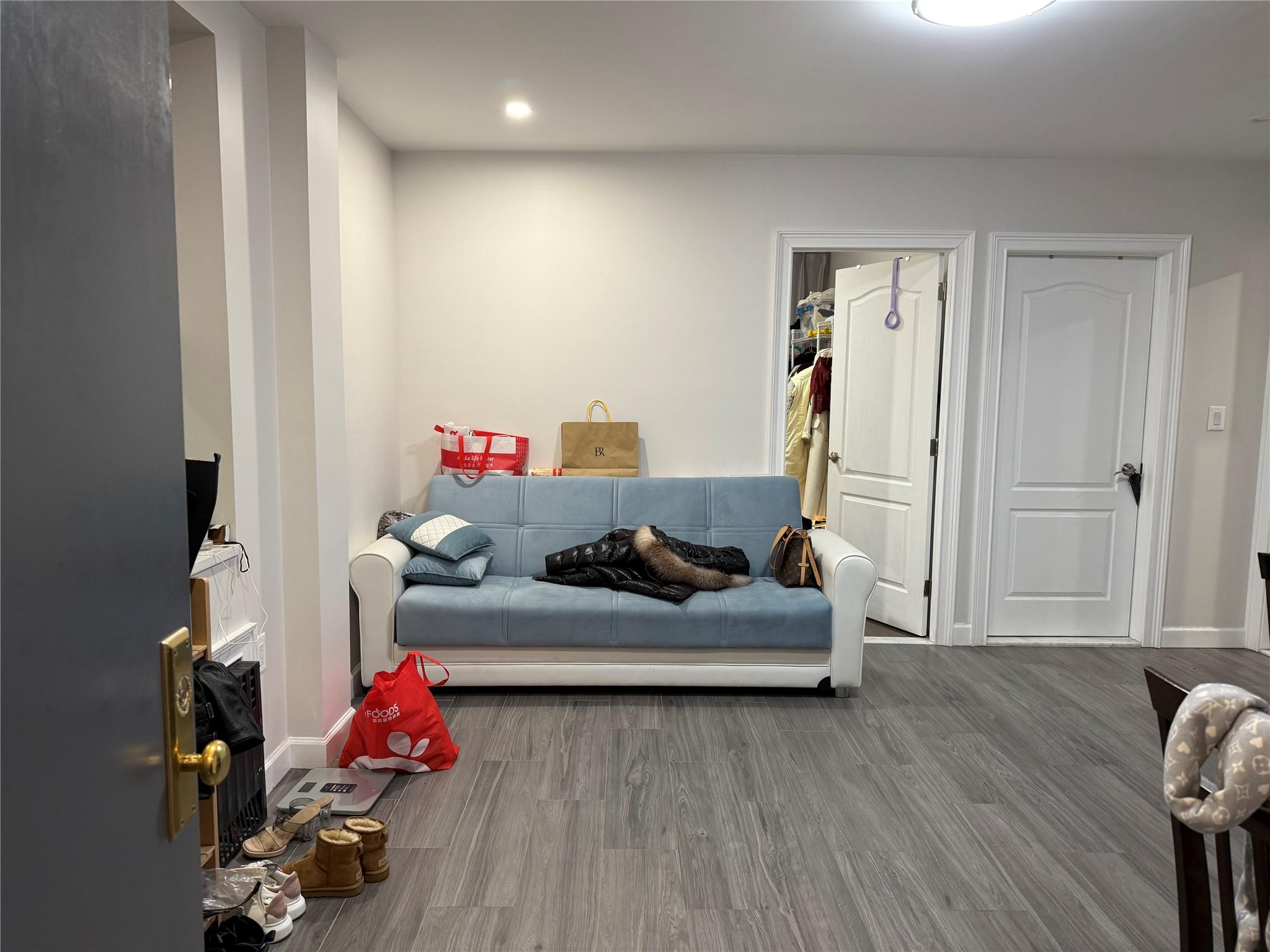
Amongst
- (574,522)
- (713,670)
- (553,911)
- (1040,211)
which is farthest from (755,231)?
(553,911)

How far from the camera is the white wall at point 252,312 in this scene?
2.36 metres

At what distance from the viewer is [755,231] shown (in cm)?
414

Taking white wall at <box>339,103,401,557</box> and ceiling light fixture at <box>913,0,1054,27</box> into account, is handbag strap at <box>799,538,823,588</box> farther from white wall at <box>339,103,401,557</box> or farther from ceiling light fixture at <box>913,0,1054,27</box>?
ceiling light fixture at <box>913,0,1054,27</box>

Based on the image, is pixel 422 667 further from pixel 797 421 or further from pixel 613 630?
pixel 797 421

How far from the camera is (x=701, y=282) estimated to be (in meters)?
4.18

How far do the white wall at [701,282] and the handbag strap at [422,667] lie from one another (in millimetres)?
1064

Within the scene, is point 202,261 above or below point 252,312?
above

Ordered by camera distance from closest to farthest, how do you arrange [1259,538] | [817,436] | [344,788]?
[344,788] → [1259,538] → [817,436]

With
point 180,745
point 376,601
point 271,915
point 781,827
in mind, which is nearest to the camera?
point 180,745

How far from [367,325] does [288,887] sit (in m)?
2.38

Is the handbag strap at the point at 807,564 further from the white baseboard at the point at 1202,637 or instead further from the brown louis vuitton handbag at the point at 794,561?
the white baseboard at the point at 1202,637

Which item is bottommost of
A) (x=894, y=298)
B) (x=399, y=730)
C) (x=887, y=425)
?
(x=399, y=730)

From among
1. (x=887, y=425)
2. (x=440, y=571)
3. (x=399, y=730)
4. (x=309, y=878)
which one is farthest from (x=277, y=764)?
(x=887, y=425)

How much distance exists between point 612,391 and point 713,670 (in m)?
1.55
